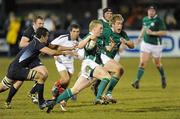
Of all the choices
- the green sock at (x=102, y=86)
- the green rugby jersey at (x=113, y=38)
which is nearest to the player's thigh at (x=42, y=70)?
the green sock at (x=102, y=86)

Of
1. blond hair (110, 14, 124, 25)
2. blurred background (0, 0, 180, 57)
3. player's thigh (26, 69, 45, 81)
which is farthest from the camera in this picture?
blurred background (0, 0, 180, 57)

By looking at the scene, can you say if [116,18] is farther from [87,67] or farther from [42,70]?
[42,70]

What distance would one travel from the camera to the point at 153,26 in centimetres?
2295

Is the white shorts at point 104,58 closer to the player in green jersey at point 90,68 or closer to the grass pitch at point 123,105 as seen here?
the player in green jersey at point 90,68

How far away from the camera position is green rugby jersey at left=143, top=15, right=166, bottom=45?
75.1 ft

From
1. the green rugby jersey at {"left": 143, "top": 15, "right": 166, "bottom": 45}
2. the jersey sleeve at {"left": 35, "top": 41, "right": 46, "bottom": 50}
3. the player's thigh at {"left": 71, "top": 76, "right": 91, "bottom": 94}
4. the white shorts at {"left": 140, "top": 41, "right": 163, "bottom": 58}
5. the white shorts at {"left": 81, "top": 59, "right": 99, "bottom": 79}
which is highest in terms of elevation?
the jersey sleeve at {"left": 35, "top": 41, "right": 46, "bottom": 50}

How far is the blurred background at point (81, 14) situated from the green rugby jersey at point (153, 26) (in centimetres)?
689

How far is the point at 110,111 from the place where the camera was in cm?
1647

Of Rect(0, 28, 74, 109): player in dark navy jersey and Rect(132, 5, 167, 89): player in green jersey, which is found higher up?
Rect(0, 28, 74, 109): player in dark navy jersey

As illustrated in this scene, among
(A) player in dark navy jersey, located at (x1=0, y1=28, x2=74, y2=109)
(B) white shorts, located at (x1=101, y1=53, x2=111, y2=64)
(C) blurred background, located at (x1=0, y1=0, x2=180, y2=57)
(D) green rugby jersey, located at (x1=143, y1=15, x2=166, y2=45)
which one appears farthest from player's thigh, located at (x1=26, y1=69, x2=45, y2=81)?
(C) blurred background, located at (x1=0, y1=0, x2=180, y2=57)

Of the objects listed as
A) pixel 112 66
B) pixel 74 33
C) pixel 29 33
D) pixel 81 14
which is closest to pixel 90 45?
pixel 112 66

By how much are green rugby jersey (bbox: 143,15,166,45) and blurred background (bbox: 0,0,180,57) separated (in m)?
6.89

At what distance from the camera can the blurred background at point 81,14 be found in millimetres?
33344

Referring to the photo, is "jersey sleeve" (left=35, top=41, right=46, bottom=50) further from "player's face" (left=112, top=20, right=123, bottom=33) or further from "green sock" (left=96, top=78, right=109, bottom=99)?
Answer: "player's face" (left=112, top=20, right=123, bottom=33)
